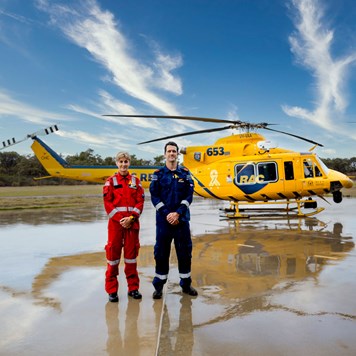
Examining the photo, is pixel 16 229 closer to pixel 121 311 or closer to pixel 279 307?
pixel 121 311

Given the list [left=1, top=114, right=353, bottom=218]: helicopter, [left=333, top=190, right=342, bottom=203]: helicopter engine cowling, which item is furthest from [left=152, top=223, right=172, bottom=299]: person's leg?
[left=333, top=190, right=342, bottom=203]: helicopter engine cowling

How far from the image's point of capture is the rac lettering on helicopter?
11109 millimetres

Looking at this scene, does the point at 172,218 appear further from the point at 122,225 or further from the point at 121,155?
the point at 121,155

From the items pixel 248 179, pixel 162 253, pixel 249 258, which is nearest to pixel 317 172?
pixel 248 179

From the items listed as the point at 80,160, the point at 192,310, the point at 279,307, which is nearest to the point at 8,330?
the point at 192,310

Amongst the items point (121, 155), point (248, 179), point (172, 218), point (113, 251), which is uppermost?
point (121, 155)

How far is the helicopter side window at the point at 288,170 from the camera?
35.9ft

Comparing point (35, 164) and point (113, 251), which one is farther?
point (35, 164)

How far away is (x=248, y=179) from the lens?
1136cm

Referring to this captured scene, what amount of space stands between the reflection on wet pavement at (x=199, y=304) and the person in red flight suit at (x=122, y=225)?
24 centimetres

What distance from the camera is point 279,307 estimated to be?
3.45m

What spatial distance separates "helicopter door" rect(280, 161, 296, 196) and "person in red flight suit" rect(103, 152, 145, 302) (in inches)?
312

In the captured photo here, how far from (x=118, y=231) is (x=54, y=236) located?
5197mm

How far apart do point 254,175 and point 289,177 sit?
45.7 inches
